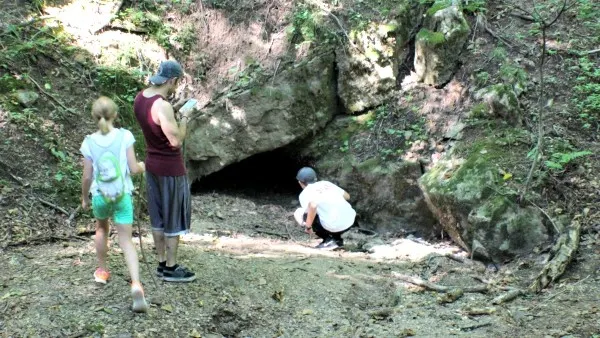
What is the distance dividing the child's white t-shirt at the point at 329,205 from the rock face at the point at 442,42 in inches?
121

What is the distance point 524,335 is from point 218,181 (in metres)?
6.73

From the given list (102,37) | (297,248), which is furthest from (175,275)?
(102,37)

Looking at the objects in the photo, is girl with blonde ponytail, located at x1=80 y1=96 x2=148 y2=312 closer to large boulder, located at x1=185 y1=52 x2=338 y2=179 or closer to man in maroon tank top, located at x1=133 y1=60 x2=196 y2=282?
man in maroon tank top, located at x1=133 y1=60 x2=196 y2=282

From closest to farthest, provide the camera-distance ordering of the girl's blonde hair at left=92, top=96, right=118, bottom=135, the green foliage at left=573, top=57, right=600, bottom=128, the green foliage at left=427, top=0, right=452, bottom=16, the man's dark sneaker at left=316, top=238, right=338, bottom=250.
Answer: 1. the girl's blonde hair at left=92, top=96, right=118, bottom=135
2. the man's dark sneaker at left=316, top=238, right=338, bottom=250
3. the green foliage at left=573, top=57, right=600, bottom=128
4. the green foliage at left=427, top=0, right=452, bottom=16

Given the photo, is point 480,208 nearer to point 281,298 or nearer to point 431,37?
point 281,298

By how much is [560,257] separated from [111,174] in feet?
13.4

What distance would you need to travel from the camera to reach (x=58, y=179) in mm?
6117

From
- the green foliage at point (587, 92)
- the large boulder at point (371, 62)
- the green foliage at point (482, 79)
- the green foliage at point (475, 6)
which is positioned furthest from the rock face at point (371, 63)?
the green foliage at point (587, 92)

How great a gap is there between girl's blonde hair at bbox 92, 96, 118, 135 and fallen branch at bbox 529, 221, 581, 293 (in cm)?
384

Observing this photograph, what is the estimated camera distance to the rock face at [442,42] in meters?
8.55

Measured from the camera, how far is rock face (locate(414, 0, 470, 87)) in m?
8.55

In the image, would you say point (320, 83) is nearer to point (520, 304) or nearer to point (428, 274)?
point (428, 274)

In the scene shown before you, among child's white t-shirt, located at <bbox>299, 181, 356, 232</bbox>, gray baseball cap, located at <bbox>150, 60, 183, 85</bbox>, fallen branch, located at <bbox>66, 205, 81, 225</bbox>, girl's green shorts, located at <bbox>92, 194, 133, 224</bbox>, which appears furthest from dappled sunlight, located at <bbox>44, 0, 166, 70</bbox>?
girl's green shorts, located at <bbox>92, 194, 133, 224</bbox>

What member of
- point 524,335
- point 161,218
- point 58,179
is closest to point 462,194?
point 524,335
